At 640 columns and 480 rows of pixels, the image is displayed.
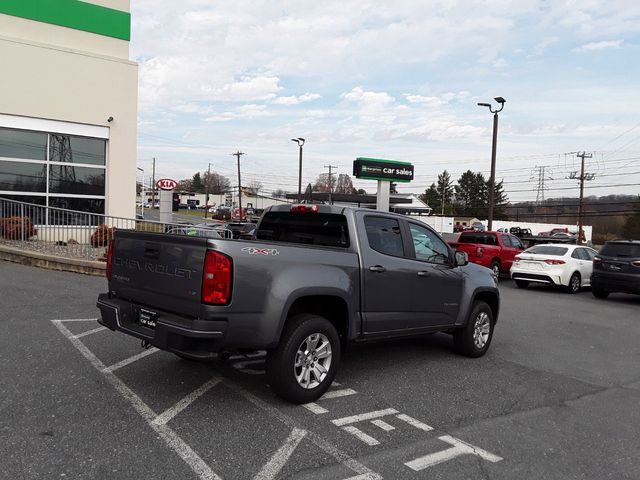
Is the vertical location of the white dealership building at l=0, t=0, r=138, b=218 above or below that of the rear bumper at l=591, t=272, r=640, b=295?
above

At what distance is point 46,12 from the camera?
1634 cm

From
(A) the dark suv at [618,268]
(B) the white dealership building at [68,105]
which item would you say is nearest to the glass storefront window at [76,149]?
(B) the white dealership building at [68,105]

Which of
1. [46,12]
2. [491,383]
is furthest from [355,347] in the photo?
[46,12]

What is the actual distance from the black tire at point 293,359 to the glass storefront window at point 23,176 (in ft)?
47.0

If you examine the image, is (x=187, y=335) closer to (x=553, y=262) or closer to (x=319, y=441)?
(x=319, y=441)

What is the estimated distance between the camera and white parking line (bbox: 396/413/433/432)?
4.31m

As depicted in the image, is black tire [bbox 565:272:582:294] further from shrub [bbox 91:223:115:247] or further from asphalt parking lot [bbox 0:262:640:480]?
shrub [bbox 91:223:115:247]

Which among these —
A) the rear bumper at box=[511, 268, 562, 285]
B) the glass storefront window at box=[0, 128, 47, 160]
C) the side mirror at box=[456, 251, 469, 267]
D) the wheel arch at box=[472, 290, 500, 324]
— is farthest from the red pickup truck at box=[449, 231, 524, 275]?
the glass storefront window at box=[0, 128, 47, 160]

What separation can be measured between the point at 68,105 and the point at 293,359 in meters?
15.0

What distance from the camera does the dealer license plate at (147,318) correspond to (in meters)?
4.43

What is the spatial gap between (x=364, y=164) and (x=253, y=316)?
23.2 meters

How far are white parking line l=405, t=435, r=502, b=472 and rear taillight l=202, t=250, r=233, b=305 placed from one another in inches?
70.6

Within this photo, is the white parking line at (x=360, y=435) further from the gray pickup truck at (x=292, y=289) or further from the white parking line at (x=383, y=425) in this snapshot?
the gray pickup truck at (x=292, y=289)

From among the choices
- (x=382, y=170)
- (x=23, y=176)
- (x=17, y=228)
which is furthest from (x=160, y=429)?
(x=382, y=170)
